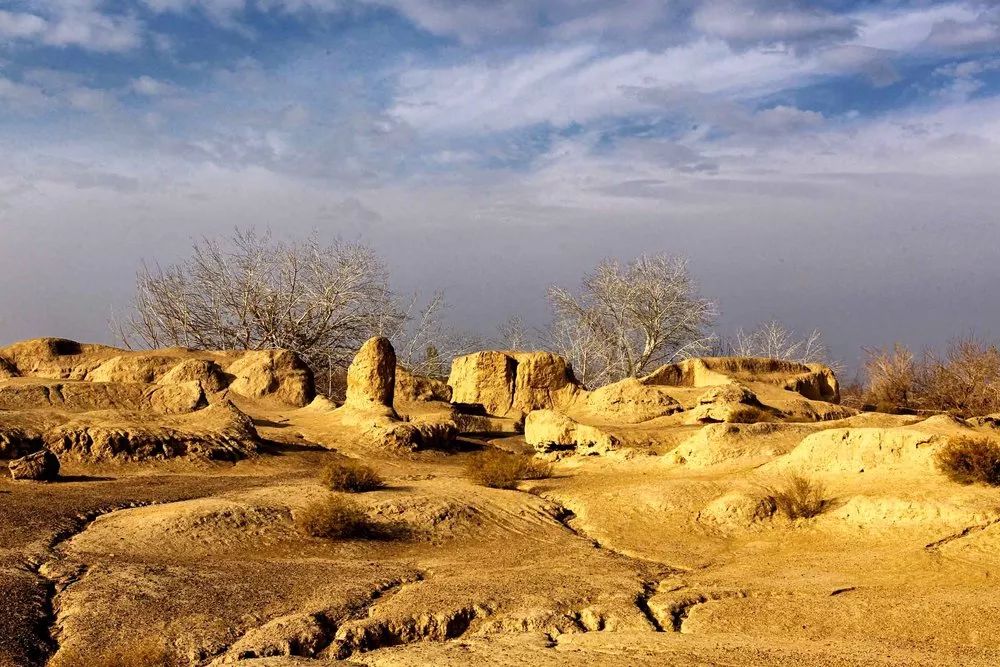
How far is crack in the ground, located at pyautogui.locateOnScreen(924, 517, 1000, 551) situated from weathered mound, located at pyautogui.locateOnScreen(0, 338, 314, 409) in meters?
15.2

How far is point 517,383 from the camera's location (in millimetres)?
24250

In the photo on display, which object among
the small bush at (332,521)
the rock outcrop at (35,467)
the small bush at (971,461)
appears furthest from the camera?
the rock outcrop at (35,467)

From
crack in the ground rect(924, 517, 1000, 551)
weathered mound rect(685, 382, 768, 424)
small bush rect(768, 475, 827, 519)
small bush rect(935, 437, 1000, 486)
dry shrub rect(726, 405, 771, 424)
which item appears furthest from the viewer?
weathered mound rect(685, 382, 768, 424)

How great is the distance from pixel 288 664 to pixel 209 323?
31.7 metres

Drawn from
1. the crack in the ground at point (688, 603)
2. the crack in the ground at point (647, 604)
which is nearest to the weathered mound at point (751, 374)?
the crack in the ground at point (647, 604)

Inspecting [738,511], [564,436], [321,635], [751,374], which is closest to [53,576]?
[321,635]

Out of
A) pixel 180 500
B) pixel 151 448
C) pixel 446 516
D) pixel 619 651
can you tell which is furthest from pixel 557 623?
pixel 151 448

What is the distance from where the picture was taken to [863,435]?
12266 mm

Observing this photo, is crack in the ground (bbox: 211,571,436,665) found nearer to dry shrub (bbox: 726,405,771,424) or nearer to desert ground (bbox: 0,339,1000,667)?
desert ground (bbox: 0,339,1000,667)

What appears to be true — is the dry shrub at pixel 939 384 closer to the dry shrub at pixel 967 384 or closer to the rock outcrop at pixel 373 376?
the dry shrub at pixel 967 384

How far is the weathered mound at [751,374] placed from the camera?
1062 inches

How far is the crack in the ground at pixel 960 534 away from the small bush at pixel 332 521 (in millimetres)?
5884

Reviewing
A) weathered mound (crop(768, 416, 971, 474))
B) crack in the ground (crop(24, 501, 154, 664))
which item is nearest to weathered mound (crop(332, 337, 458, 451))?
crack in the ground (crop(24, 501, 154, 664))

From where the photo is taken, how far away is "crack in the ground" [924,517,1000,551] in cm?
964
